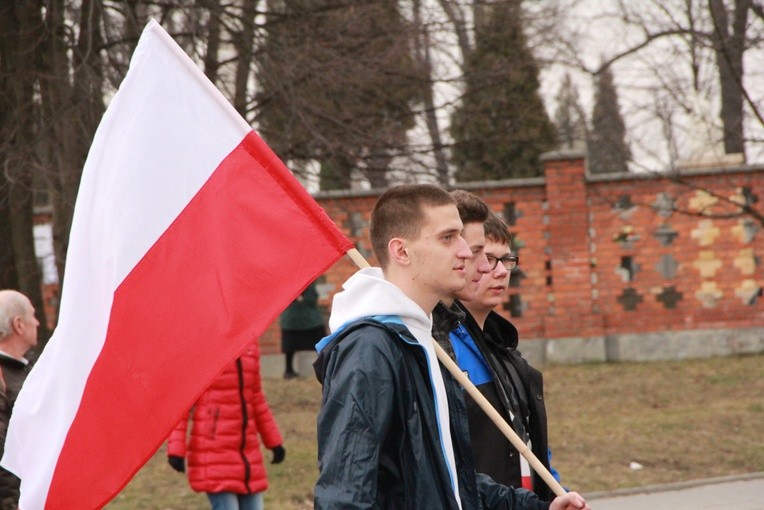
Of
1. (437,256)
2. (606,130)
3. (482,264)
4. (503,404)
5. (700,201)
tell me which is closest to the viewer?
(437,256)

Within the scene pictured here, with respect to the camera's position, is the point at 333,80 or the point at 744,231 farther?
the point at 744,231

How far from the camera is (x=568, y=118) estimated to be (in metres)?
35.7

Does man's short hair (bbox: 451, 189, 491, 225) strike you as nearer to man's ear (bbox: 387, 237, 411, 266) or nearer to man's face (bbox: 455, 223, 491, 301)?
man's face (bbox: 455, 223, 491, 301)

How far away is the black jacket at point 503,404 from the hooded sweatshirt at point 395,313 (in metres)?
0.85

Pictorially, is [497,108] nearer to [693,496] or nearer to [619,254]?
[619,254]

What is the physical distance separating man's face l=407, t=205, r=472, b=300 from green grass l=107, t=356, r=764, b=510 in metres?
5.76

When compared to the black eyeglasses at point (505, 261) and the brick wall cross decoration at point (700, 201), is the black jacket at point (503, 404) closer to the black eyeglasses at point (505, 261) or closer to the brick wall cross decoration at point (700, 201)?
→ the black eyeglasses at point (505, 261)

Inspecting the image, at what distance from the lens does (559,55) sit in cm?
2234

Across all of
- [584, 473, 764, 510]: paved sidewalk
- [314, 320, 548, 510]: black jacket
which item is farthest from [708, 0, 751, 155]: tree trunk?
[314, 320, 548, 510]: black jacket

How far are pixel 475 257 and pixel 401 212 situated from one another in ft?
3.27

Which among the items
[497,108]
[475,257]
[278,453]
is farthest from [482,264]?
[497,108]

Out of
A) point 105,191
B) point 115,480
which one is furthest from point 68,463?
point 105,191

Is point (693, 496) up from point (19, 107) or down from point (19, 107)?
down

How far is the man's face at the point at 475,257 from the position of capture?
4645 mm
